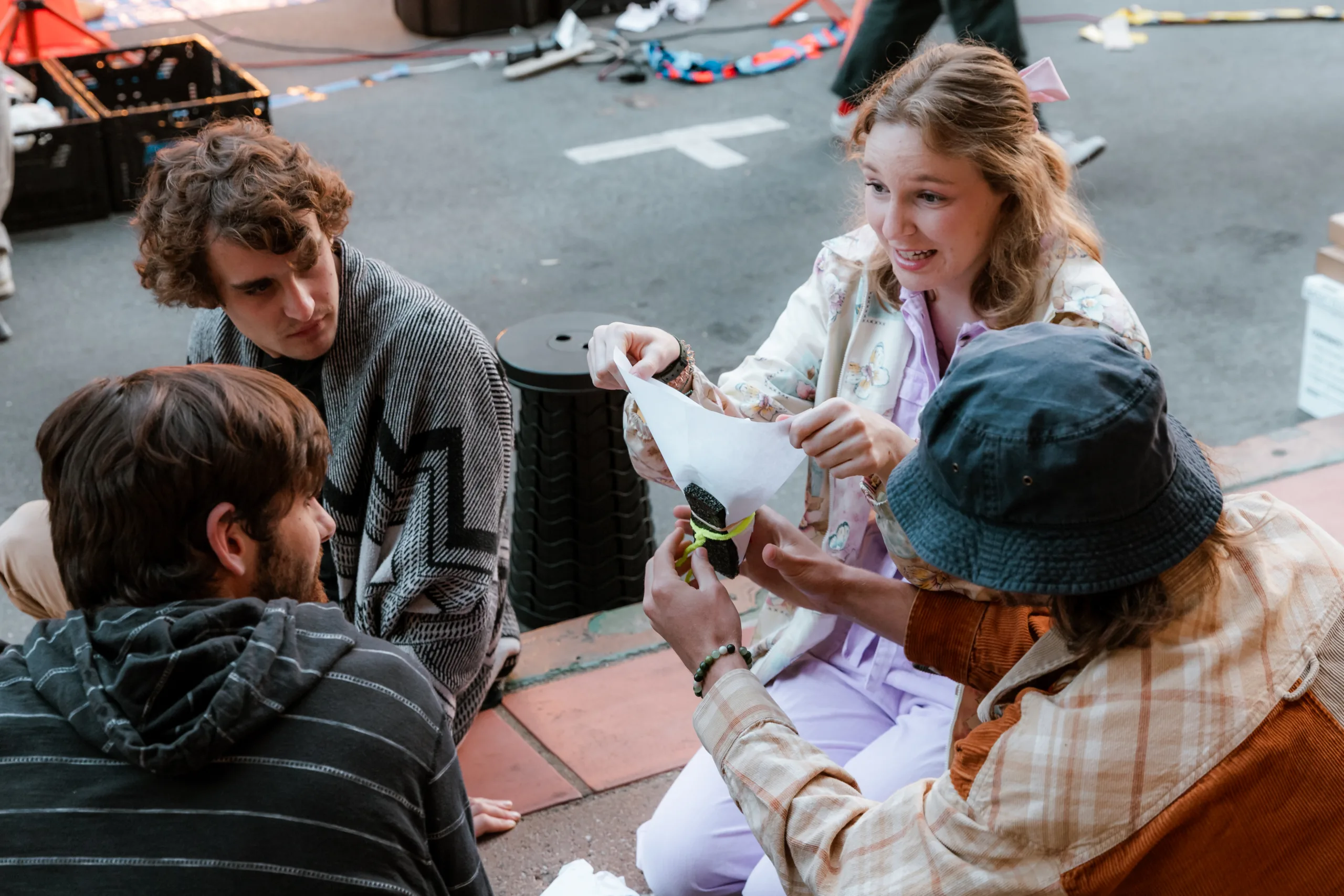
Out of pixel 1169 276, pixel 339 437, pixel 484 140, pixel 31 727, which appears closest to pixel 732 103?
pixel 484 140

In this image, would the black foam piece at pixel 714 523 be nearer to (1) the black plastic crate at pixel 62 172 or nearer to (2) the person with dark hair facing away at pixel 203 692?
(2) the person with dark hair facing away at pixel 203 692

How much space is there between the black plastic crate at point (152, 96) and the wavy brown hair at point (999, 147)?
4.14 m

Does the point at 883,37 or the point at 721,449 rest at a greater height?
the point at 721,449

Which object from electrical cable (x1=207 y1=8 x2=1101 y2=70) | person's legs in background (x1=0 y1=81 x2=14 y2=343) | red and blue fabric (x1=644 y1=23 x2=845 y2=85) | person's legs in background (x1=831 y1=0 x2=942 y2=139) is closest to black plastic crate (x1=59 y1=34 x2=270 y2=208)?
person's legs in background (x1=0 y1=81 x2=14 y2=343)

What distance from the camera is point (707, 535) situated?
5.71ft

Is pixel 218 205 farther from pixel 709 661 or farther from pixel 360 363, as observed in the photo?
pixel 709 661

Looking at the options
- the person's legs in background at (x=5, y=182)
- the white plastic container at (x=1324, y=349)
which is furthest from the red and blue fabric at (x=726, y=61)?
the white plastic container at (x=1324, y=349)

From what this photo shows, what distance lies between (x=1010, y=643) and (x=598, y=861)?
960 millimetres

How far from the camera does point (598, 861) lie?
2.21 metres

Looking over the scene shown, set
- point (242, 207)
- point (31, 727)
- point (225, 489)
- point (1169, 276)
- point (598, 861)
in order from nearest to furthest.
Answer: point (31, 727), point (225, 489), point (242, 207), point (598, 861), point (1169, 276)

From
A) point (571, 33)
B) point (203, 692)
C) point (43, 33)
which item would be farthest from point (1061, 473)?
point (43, 33)

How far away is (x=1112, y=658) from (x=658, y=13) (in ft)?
24.7

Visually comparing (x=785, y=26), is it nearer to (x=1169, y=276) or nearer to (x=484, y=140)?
(x=484, y=140)

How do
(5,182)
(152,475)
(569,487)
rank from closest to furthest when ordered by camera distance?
(152,475)
(569,487)
(5,182)
